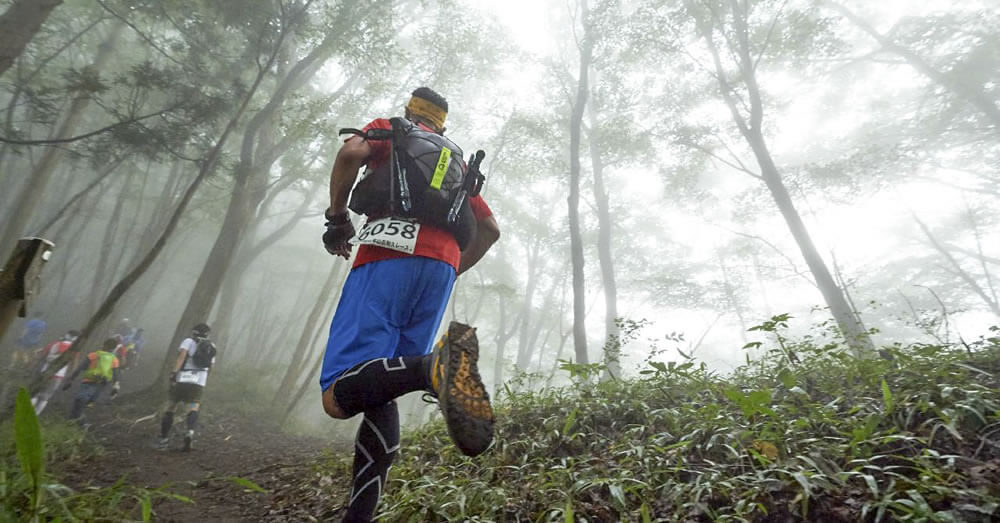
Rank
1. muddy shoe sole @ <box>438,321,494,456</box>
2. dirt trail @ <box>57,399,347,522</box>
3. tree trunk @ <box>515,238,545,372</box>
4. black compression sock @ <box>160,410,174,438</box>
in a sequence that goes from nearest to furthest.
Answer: muddy shoe sole @ <box>438,321,494,456</box> → dirt trail @ <box>57,399,347,522</box> → black compression sock @ <box>160,410,174,438</box> → tree trunk @ <box>515,238,545,372</box>

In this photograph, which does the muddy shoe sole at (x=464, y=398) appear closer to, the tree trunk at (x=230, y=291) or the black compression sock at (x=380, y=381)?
the black compression sock at (x=380, y=381)

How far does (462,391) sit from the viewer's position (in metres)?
1.41

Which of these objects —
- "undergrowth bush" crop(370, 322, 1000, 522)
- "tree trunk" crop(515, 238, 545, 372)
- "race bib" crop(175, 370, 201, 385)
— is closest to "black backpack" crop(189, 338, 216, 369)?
"race bib" crop(175, 370, 201, 385)

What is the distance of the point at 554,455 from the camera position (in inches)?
127

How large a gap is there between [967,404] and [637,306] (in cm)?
2319

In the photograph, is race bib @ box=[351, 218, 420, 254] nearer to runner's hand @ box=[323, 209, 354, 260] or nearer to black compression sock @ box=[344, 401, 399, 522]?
runner's hand @ box=[323, 209, 354, 260]

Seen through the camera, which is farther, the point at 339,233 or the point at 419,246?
the point at 339,233

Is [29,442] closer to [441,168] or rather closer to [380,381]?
[380,381]

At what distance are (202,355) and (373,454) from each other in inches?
252

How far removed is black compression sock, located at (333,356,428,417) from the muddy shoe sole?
0.16m

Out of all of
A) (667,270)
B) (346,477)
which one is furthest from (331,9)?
(667,270)

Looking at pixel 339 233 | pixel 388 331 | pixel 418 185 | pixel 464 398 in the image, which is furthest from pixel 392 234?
pixel 464 398

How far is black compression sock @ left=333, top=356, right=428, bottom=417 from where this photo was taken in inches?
62.1

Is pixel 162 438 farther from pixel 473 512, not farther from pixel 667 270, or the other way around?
pixel 667 270
